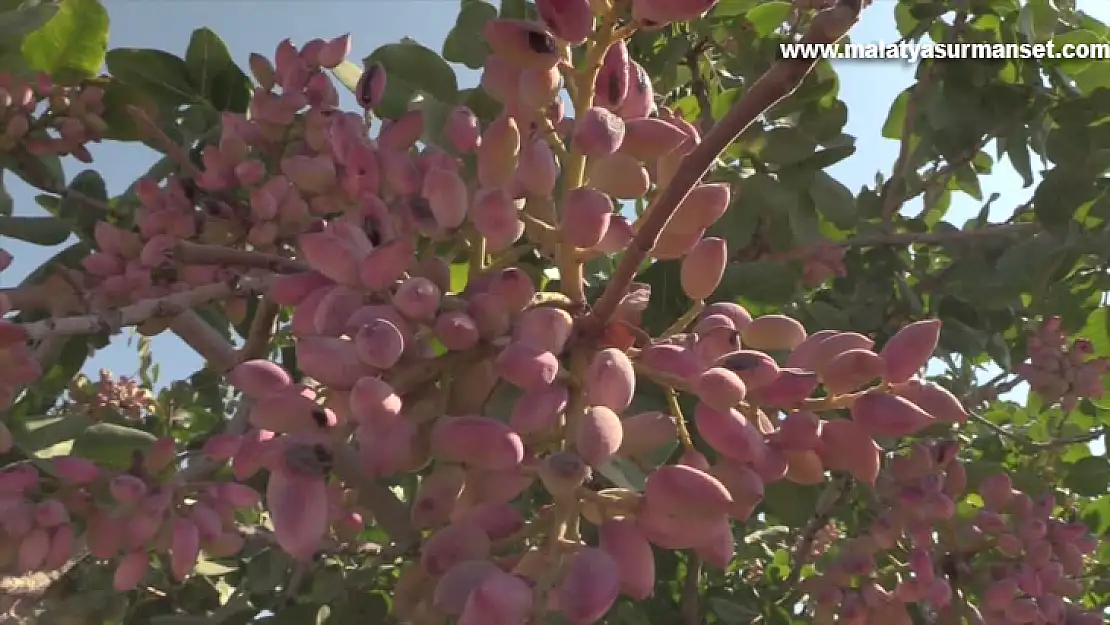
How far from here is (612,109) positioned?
2.00 feet

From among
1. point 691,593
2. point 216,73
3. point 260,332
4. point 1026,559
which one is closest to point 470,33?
point 216,73

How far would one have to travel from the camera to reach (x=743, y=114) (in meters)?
0.40

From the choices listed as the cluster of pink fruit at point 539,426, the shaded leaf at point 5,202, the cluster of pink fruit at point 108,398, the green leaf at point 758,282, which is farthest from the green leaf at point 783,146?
the cluster of pink fruit at point 108,398

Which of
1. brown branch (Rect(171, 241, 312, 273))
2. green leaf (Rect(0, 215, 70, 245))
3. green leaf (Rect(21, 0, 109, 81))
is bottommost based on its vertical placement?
brown branch (Rect(171, 241, 312, 273))

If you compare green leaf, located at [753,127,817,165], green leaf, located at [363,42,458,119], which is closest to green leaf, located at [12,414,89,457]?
green leaf, located at [363,42,458,119]

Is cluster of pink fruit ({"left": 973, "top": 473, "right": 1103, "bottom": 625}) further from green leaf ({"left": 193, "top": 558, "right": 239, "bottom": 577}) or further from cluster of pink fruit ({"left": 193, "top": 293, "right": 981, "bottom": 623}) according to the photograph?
green leaf ({"left": 193, "top": 558, "right": 239, "bottom": 577})

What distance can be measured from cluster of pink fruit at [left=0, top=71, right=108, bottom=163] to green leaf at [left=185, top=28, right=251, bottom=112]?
5.6 inches

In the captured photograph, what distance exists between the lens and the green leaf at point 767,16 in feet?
4.72

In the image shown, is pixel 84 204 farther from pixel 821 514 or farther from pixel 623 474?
pixel 821 514

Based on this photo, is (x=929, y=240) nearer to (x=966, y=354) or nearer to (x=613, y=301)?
(x=966, y=354)

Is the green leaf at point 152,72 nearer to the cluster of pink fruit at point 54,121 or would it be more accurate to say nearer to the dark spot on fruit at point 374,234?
the cluster of pink fruit at point 54,121

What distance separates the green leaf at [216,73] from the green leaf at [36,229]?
0.27 meters

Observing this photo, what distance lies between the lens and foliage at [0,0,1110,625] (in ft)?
1.75

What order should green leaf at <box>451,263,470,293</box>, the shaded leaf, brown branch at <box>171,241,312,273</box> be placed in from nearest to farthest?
brown branch at <box>171,241,312,273</box> < green leaf at <box>451,263,470,293</box> < the shaded leaf
